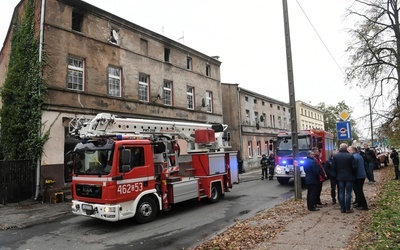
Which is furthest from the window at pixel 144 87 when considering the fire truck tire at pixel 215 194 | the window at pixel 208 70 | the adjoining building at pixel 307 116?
the adjoining building at pixel 307 116

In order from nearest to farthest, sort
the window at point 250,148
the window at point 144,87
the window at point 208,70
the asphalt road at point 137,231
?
1. the asphalt road at point 137,231
2. the window at point 144,87
3. the window at point 208,70
4. the window at point 250,148

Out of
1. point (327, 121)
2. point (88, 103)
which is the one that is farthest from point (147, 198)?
point (327, 121)

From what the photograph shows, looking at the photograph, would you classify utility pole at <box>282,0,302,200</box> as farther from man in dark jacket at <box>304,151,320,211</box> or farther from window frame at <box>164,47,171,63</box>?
window frame at <box>164,47,171,63</box>

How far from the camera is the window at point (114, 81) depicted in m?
17.7

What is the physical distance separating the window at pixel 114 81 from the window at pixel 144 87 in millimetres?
1751

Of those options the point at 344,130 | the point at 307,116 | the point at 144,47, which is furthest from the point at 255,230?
the point at 307,116

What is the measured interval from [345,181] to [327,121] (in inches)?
2631

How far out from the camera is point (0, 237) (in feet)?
26.3

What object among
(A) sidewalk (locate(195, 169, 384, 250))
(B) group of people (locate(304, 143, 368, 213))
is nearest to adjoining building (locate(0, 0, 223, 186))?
(A) sidewalk (locate(195, 169, 384, 250))

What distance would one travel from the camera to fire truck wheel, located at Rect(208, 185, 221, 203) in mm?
11775

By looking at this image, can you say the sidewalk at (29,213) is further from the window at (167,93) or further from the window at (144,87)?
the window at (167,93)

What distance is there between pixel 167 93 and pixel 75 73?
24.2 ft

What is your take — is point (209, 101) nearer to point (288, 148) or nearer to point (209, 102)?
point (209, 102)

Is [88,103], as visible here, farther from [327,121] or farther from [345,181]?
[327,121]
